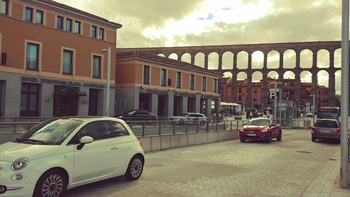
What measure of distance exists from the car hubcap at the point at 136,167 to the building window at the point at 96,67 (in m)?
27.6

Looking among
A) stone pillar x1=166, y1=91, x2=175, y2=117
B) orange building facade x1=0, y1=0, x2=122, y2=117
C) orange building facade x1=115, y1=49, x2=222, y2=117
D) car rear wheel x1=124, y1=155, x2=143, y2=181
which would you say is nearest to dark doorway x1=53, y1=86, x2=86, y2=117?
orange building facade x1=0, y1=0, x2=122, y2=117

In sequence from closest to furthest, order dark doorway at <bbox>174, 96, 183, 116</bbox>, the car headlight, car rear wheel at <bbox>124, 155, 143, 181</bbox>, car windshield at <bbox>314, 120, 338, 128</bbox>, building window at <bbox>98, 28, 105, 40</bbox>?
1. the car headlight
2. car rear wheel at <bbox>124, 155, 143, 181</bbox>
3. car windshield at <bbox>314, 120, 338, 128</bbox>
4. building window at <bbox>98, 28, 105, 40</bbox>
5. dark doorway at <bbox>174, 96, 183, 116</bbox>

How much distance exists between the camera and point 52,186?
6.54m

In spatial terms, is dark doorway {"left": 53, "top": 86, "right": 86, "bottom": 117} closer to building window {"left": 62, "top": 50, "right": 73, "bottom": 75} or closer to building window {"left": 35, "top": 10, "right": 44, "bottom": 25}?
building window {"left": 62, "top": 50, "right": 73, "bottom": 75}

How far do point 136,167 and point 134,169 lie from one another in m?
0.09

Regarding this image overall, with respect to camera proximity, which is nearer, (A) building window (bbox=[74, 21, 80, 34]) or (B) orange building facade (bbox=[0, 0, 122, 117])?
(B) orange building facade (bbox=[0, 0, 122, 117])

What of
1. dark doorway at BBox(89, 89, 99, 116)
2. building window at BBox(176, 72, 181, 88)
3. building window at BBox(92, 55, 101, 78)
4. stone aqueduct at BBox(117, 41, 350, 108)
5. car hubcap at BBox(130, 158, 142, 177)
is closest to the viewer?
car hubcap at BBox(130, 158, 142, 177)

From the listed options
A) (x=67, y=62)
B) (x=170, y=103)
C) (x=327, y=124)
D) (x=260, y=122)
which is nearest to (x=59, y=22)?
(x=67, y=62)

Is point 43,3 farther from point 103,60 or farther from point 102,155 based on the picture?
point 102,155

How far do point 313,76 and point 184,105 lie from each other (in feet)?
188

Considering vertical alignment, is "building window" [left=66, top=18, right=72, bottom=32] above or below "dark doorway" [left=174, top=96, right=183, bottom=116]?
above

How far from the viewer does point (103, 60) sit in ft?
118

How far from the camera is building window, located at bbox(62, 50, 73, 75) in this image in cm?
3245

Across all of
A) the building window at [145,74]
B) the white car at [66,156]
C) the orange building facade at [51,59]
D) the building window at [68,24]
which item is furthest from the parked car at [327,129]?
the building window at [68,24]
